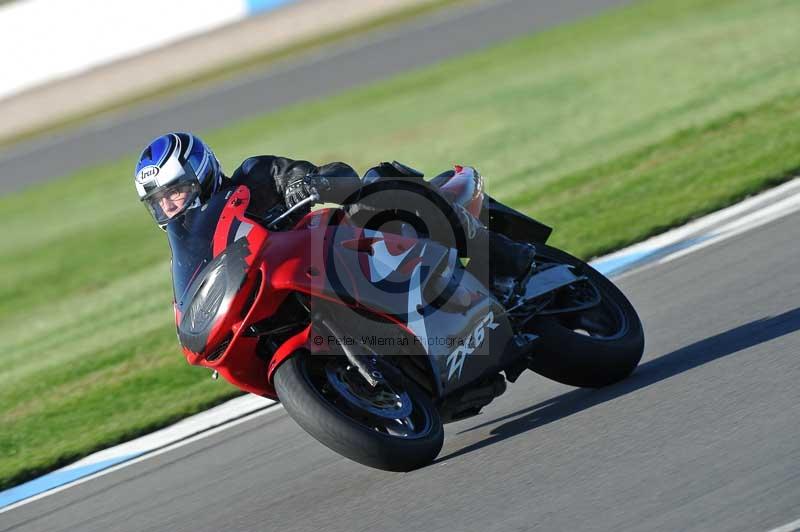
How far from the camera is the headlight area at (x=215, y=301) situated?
4.66 m

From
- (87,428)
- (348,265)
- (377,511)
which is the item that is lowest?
(87,428)

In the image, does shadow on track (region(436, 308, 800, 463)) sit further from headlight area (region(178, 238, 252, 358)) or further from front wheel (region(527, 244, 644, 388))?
headlight area (region(178, 238, 252, 358))

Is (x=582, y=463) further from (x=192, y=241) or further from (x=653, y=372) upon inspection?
(x=192, y=241)

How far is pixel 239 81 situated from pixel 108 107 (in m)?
3.37

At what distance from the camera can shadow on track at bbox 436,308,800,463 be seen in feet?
17.9

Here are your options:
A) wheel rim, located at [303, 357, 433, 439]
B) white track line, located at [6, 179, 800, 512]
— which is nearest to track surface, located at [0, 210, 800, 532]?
white track line, located at [6, 179, 800, 512]

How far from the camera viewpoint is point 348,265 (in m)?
4.96

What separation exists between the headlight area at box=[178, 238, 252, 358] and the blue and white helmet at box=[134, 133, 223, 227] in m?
0.45

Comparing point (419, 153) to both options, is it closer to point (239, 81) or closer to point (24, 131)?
point (239, 81)

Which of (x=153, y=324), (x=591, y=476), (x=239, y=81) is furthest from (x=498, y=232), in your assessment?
(x=239, y=81)

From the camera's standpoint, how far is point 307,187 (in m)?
5.02

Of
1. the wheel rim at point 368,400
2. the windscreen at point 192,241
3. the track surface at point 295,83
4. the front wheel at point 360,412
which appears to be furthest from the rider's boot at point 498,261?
the track surface at point 295,83

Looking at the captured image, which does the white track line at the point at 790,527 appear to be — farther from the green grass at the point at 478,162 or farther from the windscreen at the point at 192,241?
the green grass at the point at 478,162

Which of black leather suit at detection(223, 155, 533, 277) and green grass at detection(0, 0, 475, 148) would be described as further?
green grass at detection(0, 0, 475, 148)
